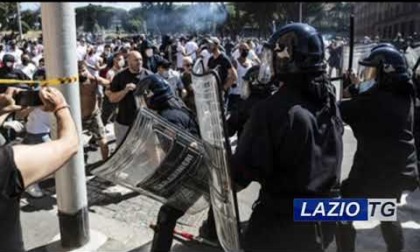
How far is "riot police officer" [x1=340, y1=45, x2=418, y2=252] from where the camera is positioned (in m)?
3.38

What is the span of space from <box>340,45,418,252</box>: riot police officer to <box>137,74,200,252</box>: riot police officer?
3.70ft

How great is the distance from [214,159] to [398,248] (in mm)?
2040

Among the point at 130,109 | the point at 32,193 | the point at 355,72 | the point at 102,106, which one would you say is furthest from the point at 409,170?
the point at 102,106

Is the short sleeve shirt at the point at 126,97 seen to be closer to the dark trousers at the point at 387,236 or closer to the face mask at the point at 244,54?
the dark trousers at the point at 387,236

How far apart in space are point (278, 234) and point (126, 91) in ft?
11.8

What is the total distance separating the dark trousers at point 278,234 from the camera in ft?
7.57

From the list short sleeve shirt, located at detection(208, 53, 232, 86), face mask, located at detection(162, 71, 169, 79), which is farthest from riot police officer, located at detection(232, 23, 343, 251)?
short sleeve shirt, located at detection(208, 53, 232, 86)

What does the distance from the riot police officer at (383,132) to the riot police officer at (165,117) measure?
1127 mm

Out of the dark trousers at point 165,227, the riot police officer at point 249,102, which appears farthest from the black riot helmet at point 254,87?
the dark trousers at point 165,227

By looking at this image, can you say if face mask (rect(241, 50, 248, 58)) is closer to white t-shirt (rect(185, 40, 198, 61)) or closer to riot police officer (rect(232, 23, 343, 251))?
white t-shirt (rect(185, 40, 198, 61))

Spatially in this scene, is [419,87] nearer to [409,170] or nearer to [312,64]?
[409,170]

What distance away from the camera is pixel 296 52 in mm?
2297

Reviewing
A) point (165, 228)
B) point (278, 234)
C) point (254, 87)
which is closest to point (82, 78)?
point (254, 87)

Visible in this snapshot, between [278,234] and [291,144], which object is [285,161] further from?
[278,234]
